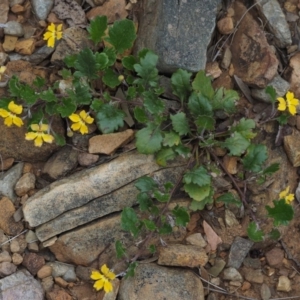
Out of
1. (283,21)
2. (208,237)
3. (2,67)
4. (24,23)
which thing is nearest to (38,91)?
(2,67)

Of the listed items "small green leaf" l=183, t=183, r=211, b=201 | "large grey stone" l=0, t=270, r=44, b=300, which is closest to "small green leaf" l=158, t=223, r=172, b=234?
"small green leaf" l=183, t=183, r=211, b=201

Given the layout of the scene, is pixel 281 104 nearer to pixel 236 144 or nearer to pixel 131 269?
pixel 236 144

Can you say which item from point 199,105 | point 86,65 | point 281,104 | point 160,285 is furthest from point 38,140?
point 281,104

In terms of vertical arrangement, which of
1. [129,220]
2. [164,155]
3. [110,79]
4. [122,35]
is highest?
[122,35]

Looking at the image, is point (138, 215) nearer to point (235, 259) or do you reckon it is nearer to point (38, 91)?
point (235, 259)

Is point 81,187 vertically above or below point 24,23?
below

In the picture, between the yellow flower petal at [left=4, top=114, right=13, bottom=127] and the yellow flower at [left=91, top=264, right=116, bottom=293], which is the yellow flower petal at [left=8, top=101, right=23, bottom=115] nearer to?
the yellow flower petal at [left=4, top=114, right=13, bottom=127]
